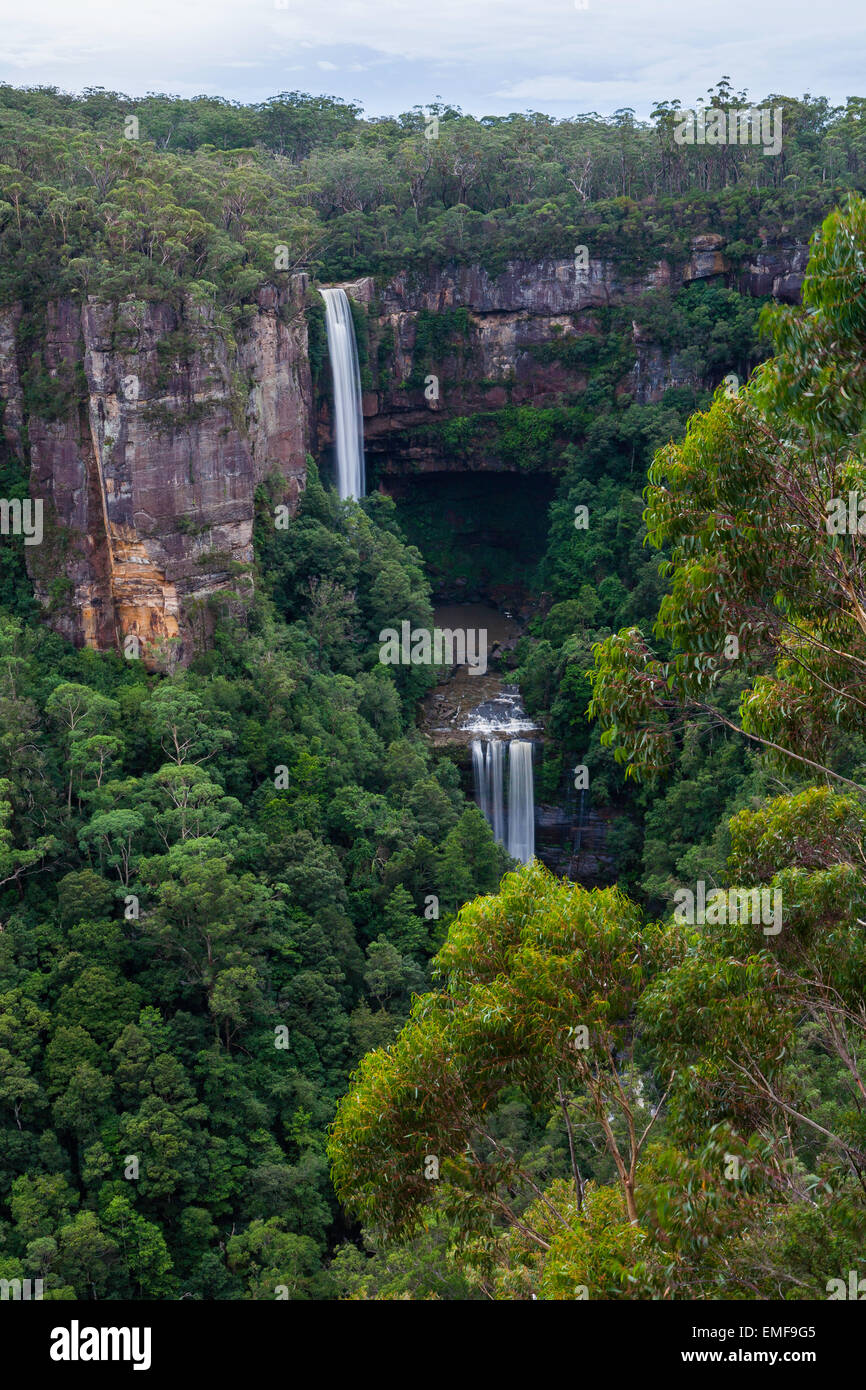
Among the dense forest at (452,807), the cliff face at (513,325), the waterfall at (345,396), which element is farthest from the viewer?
the cliff face at (513,325)

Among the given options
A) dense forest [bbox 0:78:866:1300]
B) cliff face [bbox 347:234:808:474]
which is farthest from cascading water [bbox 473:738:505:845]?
cliff face [bbox 347:234:808:474]

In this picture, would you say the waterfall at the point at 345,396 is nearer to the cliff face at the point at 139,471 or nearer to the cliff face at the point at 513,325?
the cliff face at the point at 513,325

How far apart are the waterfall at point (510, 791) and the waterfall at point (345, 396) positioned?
27.0 feet

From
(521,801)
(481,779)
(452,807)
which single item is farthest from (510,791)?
(452,807)

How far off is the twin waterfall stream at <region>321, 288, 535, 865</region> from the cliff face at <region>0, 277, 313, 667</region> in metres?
7.14

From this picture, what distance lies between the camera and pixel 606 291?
114 ft

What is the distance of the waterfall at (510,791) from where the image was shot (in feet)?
96.5

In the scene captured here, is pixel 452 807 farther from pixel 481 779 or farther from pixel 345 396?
pixel 345 396

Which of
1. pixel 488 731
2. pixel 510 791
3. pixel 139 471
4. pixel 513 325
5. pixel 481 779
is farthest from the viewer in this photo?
pixel 513 325

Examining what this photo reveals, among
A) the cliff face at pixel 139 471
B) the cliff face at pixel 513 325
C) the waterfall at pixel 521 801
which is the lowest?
the waterfall at pixel 521 801

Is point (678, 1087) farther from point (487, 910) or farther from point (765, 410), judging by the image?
point (765, 410)

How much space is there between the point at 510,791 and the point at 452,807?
3847 millimetres

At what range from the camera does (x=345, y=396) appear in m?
34.2

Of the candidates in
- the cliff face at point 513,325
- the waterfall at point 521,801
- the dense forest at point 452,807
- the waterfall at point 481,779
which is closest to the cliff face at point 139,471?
the dense forest at point 452,807
